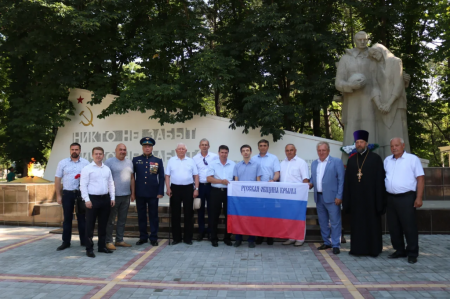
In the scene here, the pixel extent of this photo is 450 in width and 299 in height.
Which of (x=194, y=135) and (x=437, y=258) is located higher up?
(x=194, y=135)

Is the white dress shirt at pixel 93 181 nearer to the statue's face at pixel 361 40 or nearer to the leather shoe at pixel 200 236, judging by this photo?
the leather shoe at pixel 200 236

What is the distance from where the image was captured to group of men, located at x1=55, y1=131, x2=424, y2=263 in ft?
20.5

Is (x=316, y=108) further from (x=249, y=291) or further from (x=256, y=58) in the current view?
(x=249, y=291)

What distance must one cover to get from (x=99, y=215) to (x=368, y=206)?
14.2 ft

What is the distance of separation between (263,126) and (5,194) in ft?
23.4

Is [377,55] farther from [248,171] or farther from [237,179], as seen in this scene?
[237,179]

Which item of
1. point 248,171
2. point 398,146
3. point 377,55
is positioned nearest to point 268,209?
point 248,171

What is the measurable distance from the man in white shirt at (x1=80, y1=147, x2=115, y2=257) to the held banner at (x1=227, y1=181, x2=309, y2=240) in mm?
2076

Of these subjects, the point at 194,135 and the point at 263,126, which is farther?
the point at 194,135

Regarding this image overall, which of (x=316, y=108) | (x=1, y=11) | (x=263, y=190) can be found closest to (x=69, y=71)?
(x=1, y=11)

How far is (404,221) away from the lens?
6105 mm

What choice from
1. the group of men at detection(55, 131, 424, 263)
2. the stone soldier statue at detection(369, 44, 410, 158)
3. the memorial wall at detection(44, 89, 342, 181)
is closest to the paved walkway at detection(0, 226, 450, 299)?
the group of men at detection(55, 131, 424, 263)

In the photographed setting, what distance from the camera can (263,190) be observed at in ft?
23.5

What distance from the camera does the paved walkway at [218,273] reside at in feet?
15.2
